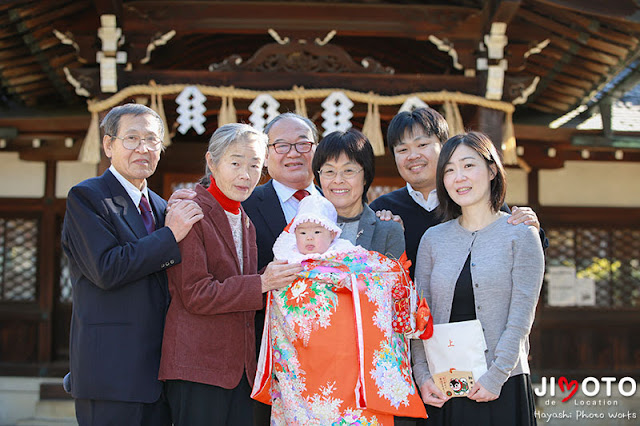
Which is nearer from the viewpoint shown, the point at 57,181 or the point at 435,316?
the point at 435,316

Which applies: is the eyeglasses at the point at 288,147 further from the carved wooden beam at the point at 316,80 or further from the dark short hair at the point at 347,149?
the carved wooden beam at the point at 316,80

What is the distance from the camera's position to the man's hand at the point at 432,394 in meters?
2.55

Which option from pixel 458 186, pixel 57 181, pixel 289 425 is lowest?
pixel 289 425

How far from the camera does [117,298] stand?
2.53 metres

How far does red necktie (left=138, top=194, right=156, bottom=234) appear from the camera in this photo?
2.73 metres

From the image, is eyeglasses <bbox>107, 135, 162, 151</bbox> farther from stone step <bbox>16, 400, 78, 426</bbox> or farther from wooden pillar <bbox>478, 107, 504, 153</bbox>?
stone step <bbox>16, 400, 78, 426</bbox>

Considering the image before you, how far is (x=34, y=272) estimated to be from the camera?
24.2ft

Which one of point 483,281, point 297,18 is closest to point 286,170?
point 483,281

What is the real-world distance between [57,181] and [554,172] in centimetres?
604

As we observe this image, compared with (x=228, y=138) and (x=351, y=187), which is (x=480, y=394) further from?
(x=228, y=138)

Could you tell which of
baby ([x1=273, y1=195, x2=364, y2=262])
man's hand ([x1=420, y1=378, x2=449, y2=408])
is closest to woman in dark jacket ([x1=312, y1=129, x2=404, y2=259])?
baby ([x1=273, y1=195, x2=364, y2=262])

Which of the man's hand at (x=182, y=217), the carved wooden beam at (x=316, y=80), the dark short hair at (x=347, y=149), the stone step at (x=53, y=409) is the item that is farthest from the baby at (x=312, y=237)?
the stone step at (x=53, y=409)

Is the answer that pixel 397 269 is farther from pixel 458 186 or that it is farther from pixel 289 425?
pixel 289 425

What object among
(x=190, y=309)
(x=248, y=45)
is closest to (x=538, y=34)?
(x=248, y=45)
